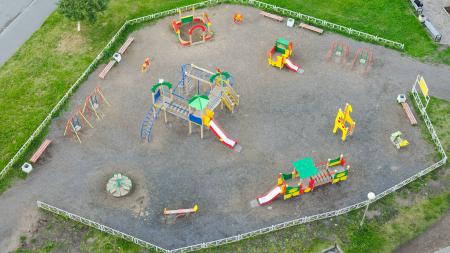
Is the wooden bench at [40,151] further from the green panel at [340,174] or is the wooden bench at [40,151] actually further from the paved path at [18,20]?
the green panel at [340,174]

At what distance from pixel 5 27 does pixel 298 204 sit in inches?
1232

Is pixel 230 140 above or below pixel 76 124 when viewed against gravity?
below

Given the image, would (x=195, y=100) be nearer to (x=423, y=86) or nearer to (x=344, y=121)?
(x=344, y=121)

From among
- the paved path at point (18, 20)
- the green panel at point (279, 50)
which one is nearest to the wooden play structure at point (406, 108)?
the green panel at point (279, 50)

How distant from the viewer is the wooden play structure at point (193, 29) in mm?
46531

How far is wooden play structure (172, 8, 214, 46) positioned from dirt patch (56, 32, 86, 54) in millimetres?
8253

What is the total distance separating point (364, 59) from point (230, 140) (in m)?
14.7

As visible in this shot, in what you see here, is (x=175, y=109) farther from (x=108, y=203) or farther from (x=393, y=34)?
(x=393, y=34)

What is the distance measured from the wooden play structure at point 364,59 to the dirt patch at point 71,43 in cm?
2337

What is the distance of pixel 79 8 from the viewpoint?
45281 millimetres

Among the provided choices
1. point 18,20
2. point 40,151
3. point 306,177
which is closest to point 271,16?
point 306,177

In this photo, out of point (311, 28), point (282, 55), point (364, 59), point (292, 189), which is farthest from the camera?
point (311, 28)

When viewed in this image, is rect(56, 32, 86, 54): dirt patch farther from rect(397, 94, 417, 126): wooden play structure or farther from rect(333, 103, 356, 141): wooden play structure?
rect(397, 94, 417, 126): wooden play structure

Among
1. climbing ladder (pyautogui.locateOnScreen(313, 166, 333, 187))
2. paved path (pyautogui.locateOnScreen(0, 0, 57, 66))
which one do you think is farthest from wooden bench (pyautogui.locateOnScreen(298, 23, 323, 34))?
paved path (pyautogui.locateOnScreen(0, 0, 57, 66))
